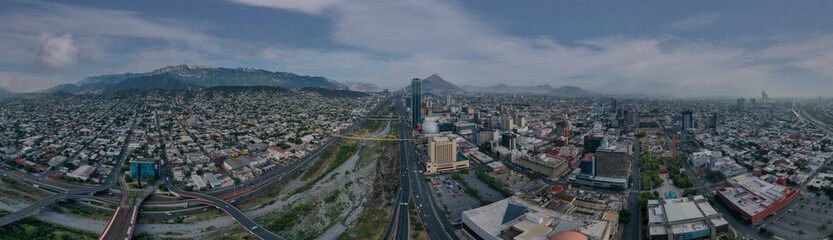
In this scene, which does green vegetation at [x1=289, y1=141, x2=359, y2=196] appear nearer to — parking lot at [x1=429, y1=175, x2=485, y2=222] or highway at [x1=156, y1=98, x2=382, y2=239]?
highway at [x1=156, y1=98, x2=382, y2=239]

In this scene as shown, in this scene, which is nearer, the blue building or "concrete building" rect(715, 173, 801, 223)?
"concrete building" rect(715, 173, 801, 223)

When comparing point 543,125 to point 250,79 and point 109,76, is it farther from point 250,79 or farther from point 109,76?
point 109,76

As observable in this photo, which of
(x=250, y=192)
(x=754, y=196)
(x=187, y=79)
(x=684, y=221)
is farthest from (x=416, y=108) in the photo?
(x=187, y=79)

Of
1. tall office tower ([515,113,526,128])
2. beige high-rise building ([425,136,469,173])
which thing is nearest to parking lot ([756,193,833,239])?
beige high-rise building ([425,136,469,173])

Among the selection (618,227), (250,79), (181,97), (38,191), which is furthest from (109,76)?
(618,227)

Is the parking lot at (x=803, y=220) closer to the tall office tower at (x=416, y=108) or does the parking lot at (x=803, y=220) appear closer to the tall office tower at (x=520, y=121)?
the tall office tower at (x=520, y=121)

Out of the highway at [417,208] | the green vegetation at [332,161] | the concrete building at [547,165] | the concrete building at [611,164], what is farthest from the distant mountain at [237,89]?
the concrete building at [611,164]

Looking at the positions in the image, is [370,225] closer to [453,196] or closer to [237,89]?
[453,196]
